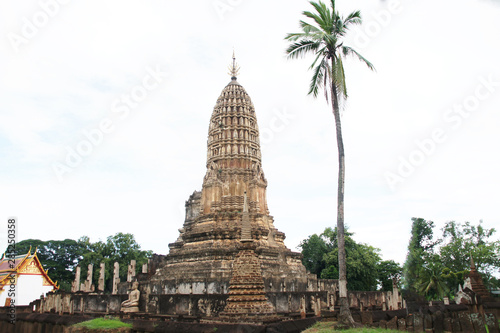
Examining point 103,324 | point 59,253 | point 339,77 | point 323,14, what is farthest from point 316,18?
point 59,253

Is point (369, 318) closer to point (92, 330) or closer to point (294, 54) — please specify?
point (92, 330)

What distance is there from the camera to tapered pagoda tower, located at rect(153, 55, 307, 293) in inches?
1236

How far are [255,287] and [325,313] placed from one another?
466cm

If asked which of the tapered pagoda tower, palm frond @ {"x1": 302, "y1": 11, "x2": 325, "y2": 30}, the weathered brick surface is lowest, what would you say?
the weathered brick surface

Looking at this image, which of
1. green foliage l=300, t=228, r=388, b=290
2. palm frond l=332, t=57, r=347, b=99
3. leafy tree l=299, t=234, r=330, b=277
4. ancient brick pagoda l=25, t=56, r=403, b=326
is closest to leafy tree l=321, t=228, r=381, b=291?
green foliage l=300, t=228, r=388, b=290

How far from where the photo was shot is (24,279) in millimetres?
39875

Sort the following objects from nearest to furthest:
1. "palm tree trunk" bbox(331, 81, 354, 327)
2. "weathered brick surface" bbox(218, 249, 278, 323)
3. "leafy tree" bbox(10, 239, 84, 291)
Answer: "palm tree trunk" bbox(331, 81, 354, 327)
"weathered brick surface" bbox(218, 249, 278, 323)
"leafy tree" bbox(10, 239, 84, 291)

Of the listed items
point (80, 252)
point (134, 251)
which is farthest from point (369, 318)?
point (80, 252)

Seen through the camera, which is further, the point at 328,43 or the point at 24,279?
the point at 24,279

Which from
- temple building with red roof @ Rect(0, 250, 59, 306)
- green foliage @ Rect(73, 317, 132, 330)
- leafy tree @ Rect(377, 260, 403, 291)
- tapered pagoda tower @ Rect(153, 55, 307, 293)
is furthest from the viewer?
leafy tree @ Rect(377, 260, 403, 291)

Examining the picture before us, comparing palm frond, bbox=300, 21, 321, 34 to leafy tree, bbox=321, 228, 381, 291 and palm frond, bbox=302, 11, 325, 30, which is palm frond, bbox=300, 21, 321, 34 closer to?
palm frond, bbox=302, 11, 325, 30

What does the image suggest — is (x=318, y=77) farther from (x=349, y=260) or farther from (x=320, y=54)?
(x=349, y=260)

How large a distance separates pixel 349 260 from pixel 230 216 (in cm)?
2127

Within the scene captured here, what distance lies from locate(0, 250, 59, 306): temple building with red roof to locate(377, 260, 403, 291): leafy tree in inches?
1613
